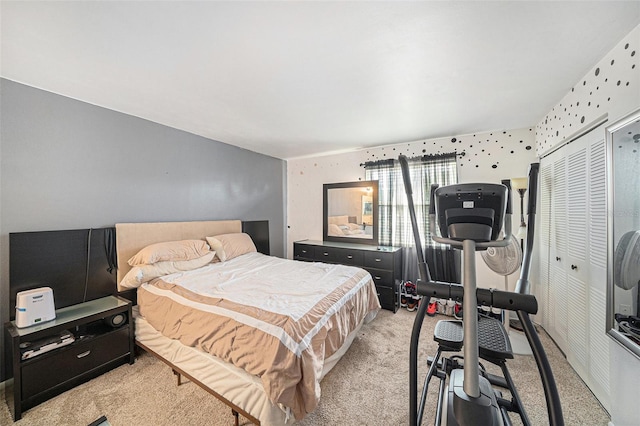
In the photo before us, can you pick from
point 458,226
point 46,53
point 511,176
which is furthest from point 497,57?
point 46,53

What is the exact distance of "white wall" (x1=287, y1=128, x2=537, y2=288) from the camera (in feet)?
9.59

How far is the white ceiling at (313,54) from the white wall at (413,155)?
540mm

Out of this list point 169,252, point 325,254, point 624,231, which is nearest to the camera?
point 624,231

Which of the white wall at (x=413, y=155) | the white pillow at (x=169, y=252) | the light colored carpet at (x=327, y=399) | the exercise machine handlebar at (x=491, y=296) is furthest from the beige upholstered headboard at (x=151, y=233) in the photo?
the exercise machine handlebar at (x=491, y=296)

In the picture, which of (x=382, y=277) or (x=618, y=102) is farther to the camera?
(x=382, y=277)

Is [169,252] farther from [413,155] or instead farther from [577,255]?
[577,255]

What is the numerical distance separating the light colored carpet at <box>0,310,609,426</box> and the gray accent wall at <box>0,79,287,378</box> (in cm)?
83

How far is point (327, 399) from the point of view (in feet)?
5.54

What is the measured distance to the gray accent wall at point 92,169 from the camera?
1.84 metres

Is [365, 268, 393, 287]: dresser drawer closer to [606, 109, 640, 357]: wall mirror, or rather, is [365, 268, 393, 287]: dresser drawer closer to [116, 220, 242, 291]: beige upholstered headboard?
[606, 109, 640, 357]: wall mirror

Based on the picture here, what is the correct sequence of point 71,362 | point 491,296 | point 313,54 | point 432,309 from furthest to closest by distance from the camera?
point 432,309 < point 71,362 < point 313,54 < point 491,296

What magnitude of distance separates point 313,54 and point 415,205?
2.67 metres

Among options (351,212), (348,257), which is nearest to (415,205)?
(351,212)

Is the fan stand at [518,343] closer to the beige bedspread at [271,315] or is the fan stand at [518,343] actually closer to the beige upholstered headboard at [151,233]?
the beige bedspread at [271,315]
